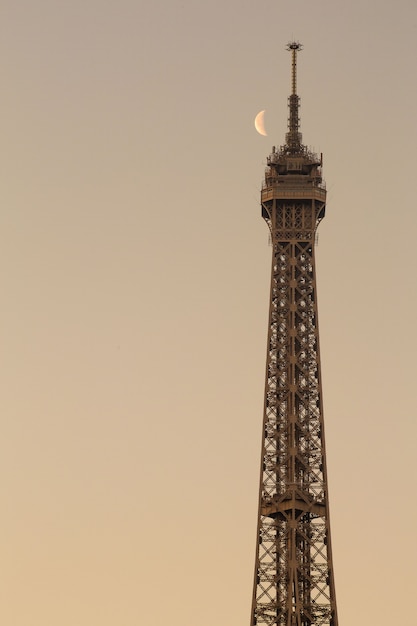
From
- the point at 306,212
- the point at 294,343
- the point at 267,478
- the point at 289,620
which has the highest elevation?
the point at 306,212

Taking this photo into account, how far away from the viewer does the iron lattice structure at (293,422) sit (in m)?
185

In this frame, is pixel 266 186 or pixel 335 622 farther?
pixel 266 186

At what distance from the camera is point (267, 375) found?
19112 cm

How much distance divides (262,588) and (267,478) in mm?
10823

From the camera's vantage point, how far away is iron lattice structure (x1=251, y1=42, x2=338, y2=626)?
184875 mm

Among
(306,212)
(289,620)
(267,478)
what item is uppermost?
(306,212)

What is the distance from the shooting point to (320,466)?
188 meters

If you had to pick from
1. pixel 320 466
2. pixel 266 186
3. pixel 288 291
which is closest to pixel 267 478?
pixel 320 466

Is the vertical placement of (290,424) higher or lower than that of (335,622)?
higher

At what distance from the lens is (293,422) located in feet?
620

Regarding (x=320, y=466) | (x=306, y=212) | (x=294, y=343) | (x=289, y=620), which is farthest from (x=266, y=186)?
(x=289, y=620)

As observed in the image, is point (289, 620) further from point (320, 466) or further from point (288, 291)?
point (288, 291)

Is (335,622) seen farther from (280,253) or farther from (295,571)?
(280,253)

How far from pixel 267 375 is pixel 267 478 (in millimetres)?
10480
